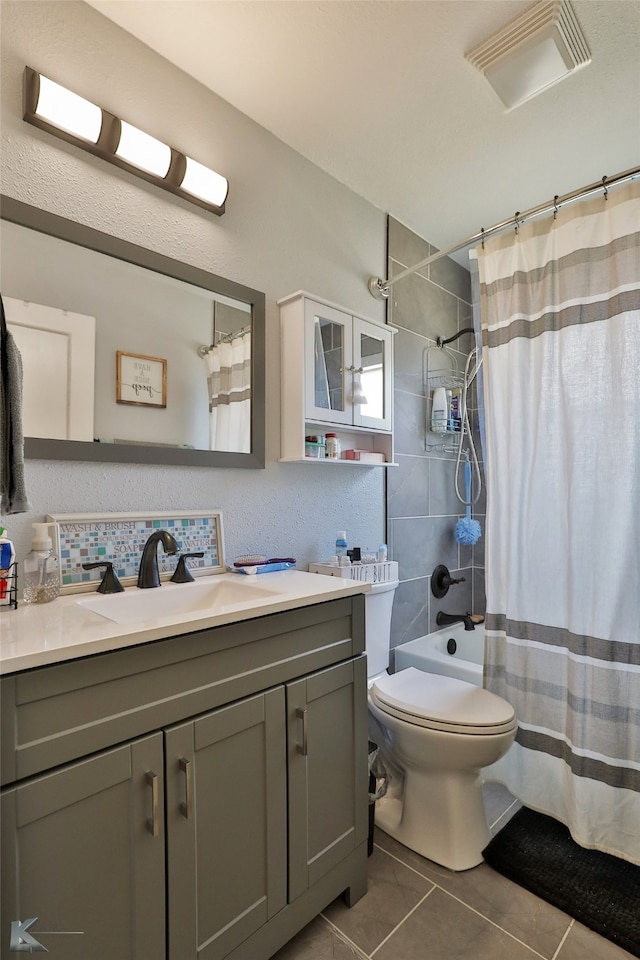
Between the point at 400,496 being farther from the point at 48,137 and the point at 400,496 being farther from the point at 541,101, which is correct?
the point at 48,137

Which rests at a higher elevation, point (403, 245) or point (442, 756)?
point (403, 245)

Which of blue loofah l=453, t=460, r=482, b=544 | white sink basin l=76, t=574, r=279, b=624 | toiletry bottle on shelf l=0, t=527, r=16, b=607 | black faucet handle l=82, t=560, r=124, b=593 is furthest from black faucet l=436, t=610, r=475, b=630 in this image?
toiletry bottle on shelf l=0, t=527, r=16, b=607

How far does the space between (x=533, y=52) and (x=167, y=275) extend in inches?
50.7

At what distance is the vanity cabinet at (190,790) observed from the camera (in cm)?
83

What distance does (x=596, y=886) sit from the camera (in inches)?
58.7

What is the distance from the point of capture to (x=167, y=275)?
5.09ft

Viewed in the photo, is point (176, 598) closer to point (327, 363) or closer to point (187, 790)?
point (187, 790)

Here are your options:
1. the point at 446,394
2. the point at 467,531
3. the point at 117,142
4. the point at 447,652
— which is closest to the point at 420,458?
the point at 446,394

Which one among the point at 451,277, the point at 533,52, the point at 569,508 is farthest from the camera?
the point at 451,277

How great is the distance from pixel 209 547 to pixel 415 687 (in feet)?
2.99

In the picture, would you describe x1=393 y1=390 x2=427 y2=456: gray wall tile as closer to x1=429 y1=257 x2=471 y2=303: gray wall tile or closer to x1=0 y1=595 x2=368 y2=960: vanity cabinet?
x1=429 y1=257 x2=471 y2=303: gray wall tile

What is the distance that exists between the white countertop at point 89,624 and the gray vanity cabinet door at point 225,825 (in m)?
0.21

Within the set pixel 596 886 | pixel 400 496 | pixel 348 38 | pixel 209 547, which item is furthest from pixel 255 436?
pixel 596 886

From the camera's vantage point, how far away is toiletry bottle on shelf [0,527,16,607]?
1.10m
